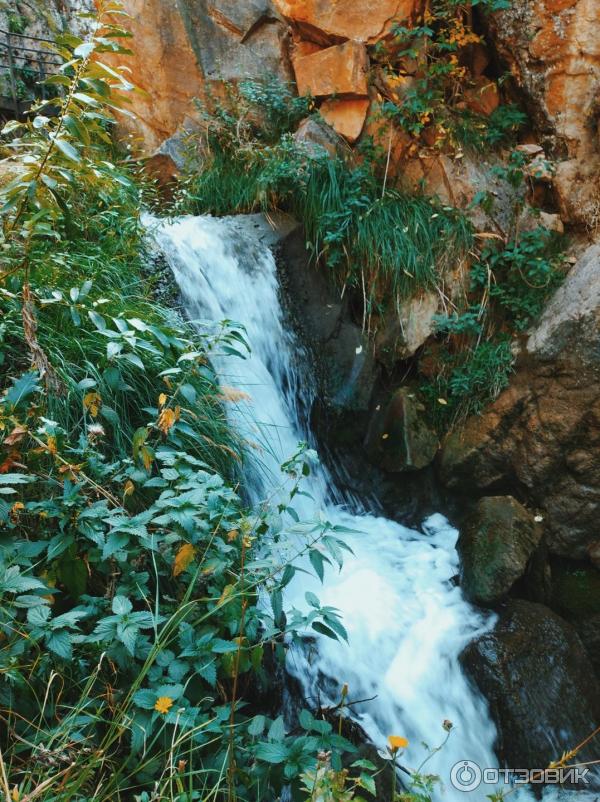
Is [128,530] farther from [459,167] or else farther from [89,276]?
[459,167]

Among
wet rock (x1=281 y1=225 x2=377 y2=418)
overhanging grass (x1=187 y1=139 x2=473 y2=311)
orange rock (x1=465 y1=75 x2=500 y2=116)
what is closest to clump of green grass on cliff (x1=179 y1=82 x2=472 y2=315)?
overhanging grass (x1=187 y1=139 x2=473 y2=311)

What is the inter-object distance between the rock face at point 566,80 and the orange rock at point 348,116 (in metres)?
1.28

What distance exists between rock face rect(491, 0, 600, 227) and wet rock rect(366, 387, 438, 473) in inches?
78.5

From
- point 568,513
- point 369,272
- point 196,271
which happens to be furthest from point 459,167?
point 568,513

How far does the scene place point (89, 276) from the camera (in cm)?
263

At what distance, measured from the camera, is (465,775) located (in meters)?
2.31

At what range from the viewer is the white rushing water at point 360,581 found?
2385 mm

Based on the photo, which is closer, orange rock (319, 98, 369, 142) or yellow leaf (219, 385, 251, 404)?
yellow leaf (219, 385, 251, 404)

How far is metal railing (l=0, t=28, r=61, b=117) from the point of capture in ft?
22.1

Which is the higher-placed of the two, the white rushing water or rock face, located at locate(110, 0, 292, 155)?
rock face, located at locate(110, 0, 292, 155)

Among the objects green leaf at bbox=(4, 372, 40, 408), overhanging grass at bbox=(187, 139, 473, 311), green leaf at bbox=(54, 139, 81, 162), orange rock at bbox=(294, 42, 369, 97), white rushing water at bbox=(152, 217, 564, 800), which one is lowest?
white rushing water at bbox=(152, 217, 564, 800)

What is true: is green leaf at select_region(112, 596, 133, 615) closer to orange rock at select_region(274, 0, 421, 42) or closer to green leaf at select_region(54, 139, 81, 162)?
green leaf at select_region(54, 139, 81, 162)

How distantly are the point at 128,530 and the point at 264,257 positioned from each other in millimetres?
2902

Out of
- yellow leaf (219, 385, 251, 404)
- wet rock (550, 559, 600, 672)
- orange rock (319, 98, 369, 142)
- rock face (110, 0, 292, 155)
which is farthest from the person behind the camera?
rock face (110, 0, 292, 155)
